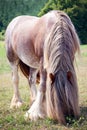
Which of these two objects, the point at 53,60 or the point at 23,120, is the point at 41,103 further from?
the point at 53,60

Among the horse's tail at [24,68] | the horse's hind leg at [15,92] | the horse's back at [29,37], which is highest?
the horse's back at [29,37]

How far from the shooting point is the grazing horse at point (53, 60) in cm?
563

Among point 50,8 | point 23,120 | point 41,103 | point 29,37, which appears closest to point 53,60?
point 41,103

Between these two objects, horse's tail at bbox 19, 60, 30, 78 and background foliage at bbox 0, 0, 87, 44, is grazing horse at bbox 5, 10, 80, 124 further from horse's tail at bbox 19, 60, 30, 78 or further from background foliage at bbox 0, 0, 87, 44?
background foliage at bbox 0, 0, 87, 44

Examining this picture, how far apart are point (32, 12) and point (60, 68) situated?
44002 millimetres

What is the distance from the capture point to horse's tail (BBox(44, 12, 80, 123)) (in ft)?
18.4

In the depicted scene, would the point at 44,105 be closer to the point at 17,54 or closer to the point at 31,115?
the point at 31,115

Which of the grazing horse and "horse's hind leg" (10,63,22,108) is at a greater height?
the grazing horse

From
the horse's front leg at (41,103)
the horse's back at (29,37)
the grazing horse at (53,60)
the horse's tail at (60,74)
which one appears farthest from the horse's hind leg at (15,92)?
the horse's tail at (60,74)

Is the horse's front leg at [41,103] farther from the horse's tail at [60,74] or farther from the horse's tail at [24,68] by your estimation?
the horse's tail at [24,68]

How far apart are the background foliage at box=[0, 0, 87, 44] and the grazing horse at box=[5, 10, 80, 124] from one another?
28.4 meters

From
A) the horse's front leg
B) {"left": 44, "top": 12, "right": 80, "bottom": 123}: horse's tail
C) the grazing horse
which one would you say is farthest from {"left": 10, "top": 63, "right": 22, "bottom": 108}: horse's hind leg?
{"left": 44, "top": 12, "right": 80, "bottom": 123}: horse's tail

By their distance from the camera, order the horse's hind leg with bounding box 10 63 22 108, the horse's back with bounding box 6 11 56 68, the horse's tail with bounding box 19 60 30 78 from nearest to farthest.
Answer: the horse's back with bounding box 6 11 56 68
the horse's hind leg with bounding box 10 63 22 108
the horse's tail with bounding box 19 60 30 78

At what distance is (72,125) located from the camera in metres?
5.67
